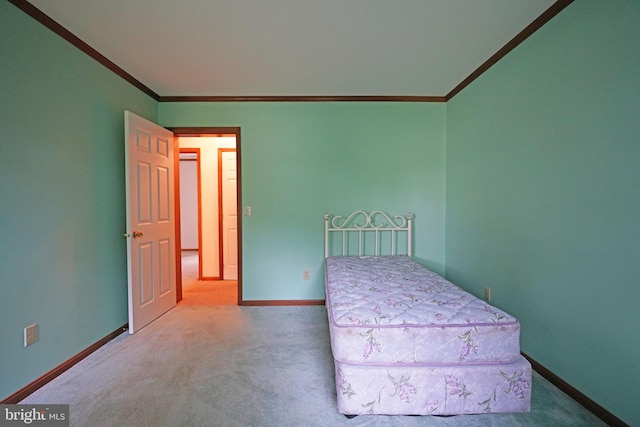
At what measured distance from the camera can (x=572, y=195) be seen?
65.2 inches

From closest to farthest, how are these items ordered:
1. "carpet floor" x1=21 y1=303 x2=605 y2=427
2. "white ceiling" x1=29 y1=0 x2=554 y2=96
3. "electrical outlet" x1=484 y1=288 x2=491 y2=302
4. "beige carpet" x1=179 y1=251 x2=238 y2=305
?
"carpet floor" x1=21 y1=303 x2=605 y2=427
"white ceiling" x1=29 y1=0 x2=554 y2=96
"electrical outlet" x1=484 y1=288 x2=491 y2=302
"beige carpet" x1=179 y1=251 x2=238 y2=305

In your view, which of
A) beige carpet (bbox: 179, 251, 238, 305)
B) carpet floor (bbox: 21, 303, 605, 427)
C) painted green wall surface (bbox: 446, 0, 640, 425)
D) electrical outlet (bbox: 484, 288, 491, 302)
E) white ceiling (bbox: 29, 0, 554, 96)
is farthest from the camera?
beige carpet (bbox: 179, 251, 238, 305)

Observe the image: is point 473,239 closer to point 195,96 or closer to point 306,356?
point 306,356

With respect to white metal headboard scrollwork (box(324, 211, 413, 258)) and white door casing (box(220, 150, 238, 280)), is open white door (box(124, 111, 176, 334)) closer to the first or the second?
white door casing (box(220, 150, 238, 280))

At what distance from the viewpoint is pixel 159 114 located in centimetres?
324

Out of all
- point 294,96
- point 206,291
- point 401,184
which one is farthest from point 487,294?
point 206,291

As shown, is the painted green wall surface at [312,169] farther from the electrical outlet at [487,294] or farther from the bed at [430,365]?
the bed at [430,365]

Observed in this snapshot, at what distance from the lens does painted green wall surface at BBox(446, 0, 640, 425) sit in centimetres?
137

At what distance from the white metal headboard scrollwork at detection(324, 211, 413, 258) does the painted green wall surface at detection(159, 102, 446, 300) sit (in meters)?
0.10

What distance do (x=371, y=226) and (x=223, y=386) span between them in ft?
7.19

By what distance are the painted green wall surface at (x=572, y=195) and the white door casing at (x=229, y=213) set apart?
3.44m

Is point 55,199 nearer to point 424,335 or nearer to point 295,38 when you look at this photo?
point 295,38

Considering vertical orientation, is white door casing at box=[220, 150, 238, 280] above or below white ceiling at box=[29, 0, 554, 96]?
below

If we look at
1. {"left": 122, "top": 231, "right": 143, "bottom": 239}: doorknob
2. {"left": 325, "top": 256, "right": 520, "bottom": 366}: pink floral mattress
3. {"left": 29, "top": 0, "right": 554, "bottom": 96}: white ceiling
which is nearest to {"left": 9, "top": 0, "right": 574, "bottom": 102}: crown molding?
{"left": 29, "top": 0, "right": 554, "bottom": 96}: white ceiling
